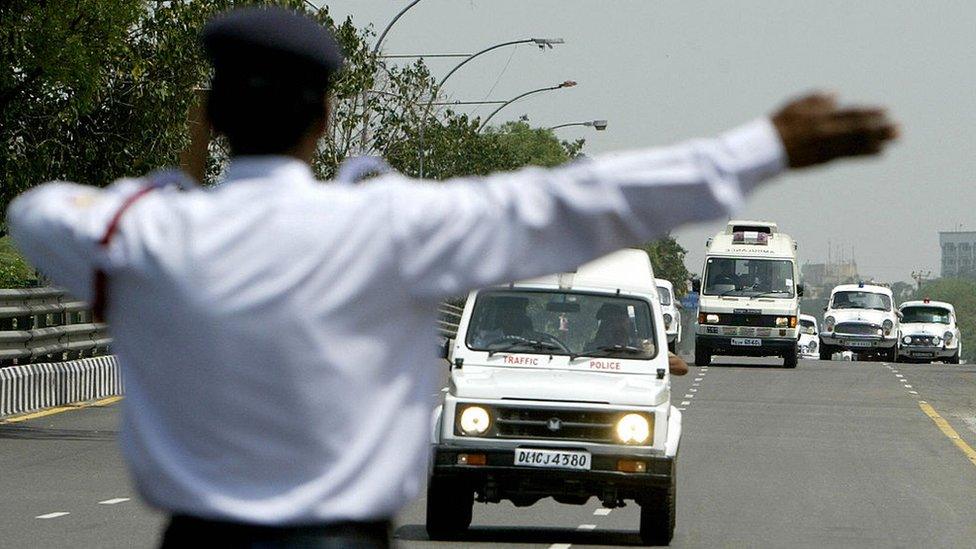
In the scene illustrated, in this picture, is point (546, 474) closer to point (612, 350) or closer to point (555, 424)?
point (555, 424)

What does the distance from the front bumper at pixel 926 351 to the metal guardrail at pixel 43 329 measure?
3789cm

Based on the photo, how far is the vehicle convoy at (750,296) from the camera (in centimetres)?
4431

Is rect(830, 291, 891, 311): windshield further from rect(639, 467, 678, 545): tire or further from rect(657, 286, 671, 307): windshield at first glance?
rect(639, 467, 678, 545): tire

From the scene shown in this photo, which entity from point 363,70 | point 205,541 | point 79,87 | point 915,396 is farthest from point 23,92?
point 205,541

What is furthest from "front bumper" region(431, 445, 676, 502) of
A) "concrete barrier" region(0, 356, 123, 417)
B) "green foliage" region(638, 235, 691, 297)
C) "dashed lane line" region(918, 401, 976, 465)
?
"green foliage" region(638, 235, 691, 297)

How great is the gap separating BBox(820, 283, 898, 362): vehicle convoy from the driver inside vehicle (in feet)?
141

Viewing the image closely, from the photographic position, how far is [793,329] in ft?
145

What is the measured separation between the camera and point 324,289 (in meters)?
3.00

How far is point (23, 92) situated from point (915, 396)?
702 inches

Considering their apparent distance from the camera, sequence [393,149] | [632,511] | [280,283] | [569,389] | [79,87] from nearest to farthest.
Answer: [280,283] → [569,389] → [632,511] → [79,87] → [393,149]

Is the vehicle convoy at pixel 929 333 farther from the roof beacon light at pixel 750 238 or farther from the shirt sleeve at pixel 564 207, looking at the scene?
the shirt sleeve at pixel 564 207

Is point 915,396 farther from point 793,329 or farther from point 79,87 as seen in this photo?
point 79,87

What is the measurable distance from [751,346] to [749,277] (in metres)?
1.49

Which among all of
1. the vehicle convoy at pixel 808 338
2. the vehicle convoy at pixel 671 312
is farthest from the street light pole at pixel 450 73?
the vehicle convoy at pixel 808 338
